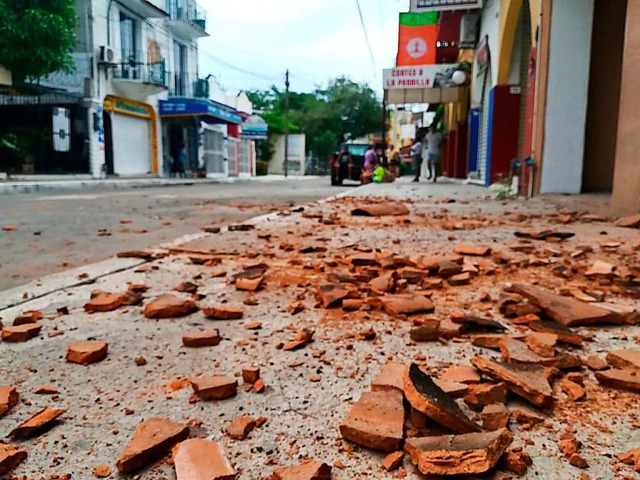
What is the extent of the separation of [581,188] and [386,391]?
6.57m

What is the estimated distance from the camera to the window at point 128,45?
72.5 feet

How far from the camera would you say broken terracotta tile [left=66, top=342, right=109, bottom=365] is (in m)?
1.55

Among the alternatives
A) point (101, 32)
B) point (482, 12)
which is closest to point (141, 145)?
point (101, 32)

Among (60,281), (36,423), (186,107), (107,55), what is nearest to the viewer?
(36,423)

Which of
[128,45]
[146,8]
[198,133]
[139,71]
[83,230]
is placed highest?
[146,8]

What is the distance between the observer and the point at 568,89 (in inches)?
259

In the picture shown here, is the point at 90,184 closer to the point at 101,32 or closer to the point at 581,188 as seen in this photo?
the point at 101,32

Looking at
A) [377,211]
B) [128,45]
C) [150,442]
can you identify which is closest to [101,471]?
[150,442]

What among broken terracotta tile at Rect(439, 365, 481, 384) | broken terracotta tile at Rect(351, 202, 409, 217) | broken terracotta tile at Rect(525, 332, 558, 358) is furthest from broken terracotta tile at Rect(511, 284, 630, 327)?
broken terracotta tile at Rect(351, 202, 409, 217)

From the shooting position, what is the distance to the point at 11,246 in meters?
4.22

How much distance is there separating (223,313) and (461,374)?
36.2 inches

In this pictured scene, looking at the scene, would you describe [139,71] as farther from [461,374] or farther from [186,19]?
[461,374]

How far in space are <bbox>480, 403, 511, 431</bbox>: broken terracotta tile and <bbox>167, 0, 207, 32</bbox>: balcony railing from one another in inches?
1071

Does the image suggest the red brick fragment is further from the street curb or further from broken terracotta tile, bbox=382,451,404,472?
the street curb
